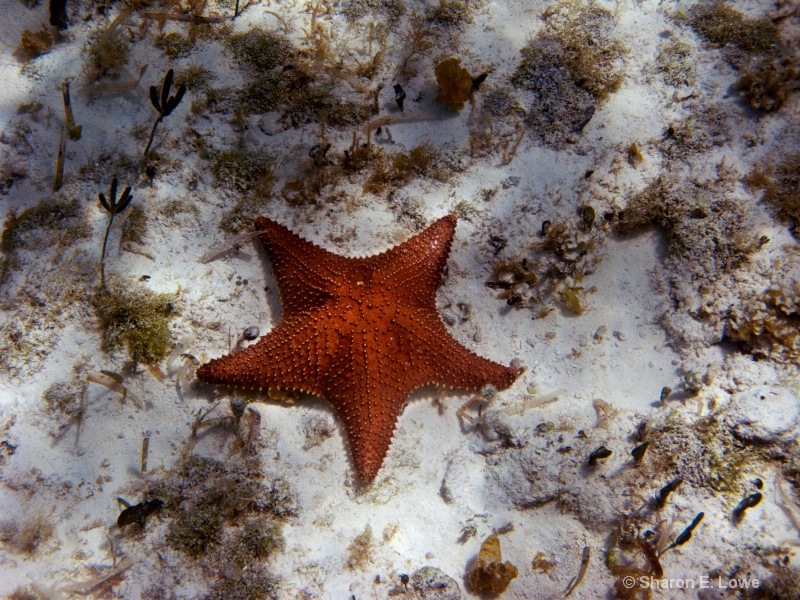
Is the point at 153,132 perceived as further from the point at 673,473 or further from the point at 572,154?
the point at 673,473

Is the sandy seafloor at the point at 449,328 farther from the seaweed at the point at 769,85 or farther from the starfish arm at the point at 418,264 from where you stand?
the starfish arm at the point at 418,264

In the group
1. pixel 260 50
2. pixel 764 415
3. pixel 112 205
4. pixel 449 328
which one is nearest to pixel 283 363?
pixel 449 328

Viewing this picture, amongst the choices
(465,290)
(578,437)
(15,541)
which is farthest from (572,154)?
(15,541)

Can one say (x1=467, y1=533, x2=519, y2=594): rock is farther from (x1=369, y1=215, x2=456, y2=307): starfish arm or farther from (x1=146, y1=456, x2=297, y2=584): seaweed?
(x1=369, y1=215, x2=456, y2=307): starfish arm

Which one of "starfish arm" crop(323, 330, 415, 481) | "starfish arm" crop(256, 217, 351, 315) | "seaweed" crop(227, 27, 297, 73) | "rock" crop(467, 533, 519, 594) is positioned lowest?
"rock" crop(467, 533, 519, 594)

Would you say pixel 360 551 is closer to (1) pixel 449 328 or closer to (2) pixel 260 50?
(1) pixel 449 328

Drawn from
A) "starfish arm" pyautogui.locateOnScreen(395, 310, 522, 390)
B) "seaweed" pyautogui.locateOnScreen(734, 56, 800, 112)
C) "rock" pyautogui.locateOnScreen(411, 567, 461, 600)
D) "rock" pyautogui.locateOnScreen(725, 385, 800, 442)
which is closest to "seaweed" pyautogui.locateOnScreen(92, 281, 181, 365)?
"starfish arm" pyautogui.locateOnScreen(395, 310, 522, 390)

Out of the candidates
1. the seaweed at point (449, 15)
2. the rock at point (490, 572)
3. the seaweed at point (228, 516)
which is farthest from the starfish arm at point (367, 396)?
the seaweed at point (449, 15)
